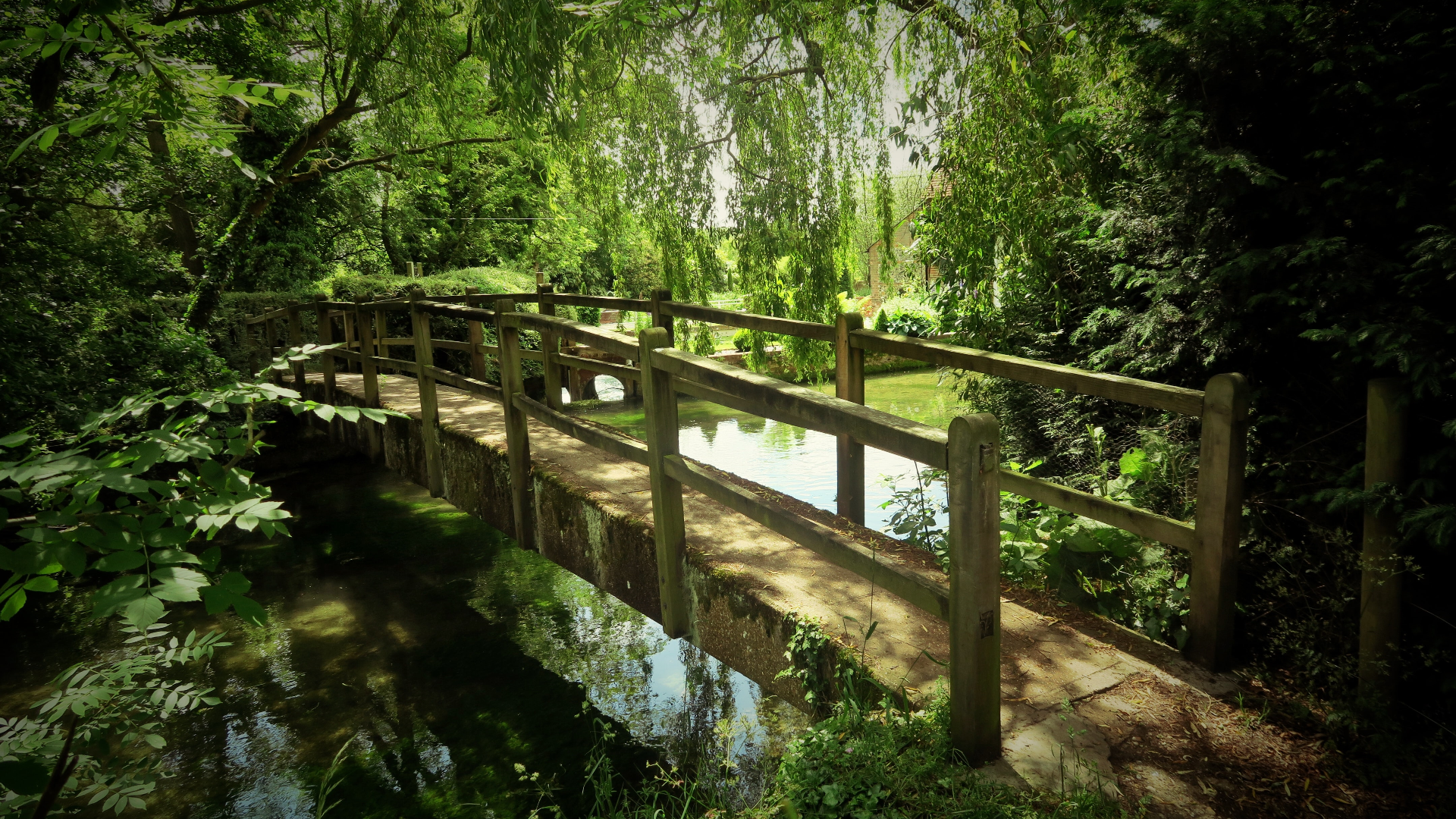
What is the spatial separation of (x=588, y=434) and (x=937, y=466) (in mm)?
2440

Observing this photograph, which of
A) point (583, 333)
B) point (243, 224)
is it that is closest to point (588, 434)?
point (583, 333)

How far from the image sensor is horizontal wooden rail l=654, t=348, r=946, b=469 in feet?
7.57

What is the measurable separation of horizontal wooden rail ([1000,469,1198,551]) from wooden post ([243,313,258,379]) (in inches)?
449

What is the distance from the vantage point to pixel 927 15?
224 inches

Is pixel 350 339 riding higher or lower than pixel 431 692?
higher

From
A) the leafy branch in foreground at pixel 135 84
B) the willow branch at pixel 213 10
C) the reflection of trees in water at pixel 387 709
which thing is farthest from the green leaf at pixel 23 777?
the willow branch at pixel 213 10

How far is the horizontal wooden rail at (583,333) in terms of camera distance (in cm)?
403

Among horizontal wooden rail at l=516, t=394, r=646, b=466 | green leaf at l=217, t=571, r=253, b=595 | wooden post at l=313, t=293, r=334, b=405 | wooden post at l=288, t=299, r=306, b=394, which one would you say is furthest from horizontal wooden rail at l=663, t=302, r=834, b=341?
wooden post at l=288, t=299, r=306, b=394

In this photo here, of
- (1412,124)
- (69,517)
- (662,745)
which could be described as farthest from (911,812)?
(1412,124)

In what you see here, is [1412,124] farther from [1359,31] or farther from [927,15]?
[927,15]

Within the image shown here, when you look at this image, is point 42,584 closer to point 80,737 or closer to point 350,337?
point 80,737

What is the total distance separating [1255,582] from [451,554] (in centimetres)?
607

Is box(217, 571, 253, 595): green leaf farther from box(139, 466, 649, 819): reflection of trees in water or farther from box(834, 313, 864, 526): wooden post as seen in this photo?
box(834, 313, 864, 526): wooden post

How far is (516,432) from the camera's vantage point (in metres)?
5.09
